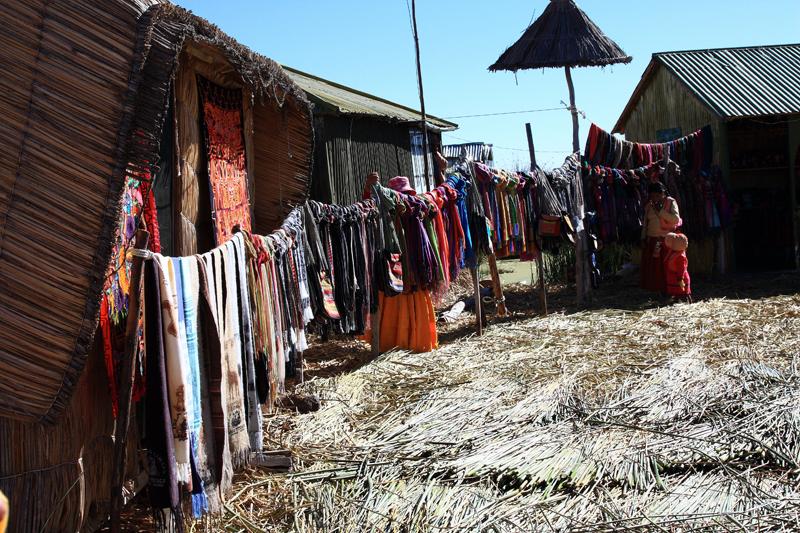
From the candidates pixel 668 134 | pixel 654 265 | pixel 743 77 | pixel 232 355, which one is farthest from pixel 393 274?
pixel 743 77

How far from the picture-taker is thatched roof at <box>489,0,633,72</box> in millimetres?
15688

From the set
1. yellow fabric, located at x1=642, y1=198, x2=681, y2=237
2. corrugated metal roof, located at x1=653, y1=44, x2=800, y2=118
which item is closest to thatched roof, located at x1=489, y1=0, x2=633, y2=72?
corrugated metal roof, located at x1=653, y1=44, x2=800, y2=118

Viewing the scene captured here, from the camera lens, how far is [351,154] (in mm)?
16219

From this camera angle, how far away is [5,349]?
10.8 ft

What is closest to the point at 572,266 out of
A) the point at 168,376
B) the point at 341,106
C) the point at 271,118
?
the point at 341,106

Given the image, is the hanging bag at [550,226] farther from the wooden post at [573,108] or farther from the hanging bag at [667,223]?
the wooden post at [573,108]

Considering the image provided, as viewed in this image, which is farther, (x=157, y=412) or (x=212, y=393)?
(x=212, y=393)

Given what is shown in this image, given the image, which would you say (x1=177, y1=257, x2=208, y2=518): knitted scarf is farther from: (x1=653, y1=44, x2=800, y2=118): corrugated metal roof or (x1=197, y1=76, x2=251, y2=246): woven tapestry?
(x1=653, y1=44, x2=800, y2=118): corrugated metal roof

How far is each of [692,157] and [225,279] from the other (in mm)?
10614

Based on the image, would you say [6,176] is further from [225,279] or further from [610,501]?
[610,501]

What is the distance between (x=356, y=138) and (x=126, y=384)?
13.2 m

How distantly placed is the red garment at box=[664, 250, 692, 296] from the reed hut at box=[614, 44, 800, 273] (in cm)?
258

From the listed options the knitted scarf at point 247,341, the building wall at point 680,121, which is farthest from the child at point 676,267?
the knitted scarf at point 247,341

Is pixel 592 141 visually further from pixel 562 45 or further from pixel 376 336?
pixel 376 336
